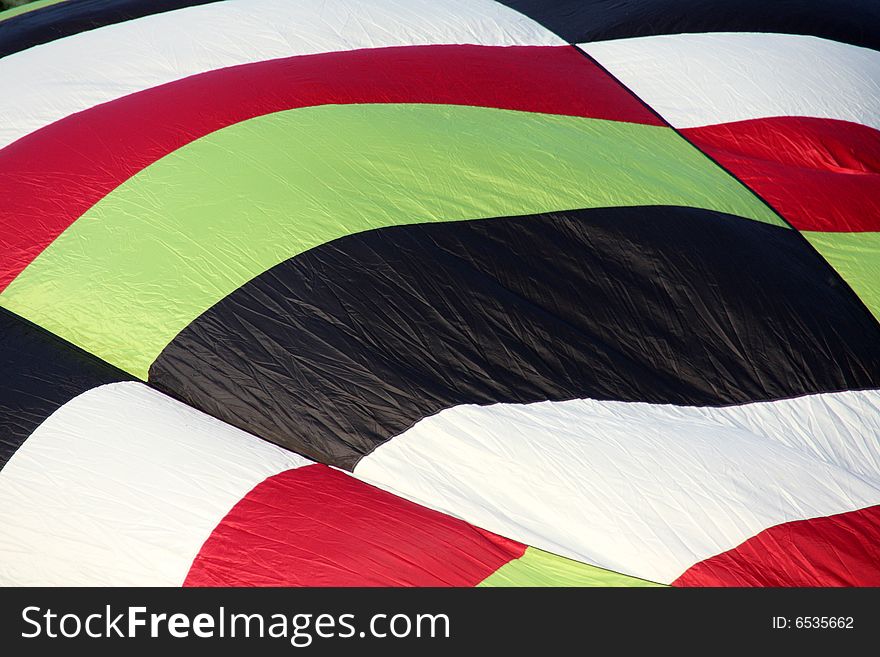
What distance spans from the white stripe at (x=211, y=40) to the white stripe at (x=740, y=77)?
276 millimetres

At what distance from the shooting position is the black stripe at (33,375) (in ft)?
5.95

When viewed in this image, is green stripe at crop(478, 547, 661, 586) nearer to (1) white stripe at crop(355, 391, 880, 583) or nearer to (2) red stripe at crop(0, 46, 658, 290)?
(1) white stripe at crop(355, 391, 880, 583)

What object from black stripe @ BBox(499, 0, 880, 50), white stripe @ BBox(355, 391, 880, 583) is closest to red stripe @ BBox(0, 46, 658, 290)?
black stripe @ BBox(499, 0, 880, 50)

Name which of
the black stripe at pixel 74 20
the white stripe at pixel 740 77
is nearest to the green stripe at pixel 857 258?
the white stripe at pixel 740 77

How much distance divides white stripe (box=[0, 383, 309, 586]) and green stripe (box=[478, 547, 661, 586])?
0.43m

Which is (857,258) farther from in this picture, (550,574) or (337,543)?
(337,543)

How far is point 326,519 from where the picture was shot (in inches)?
67.1

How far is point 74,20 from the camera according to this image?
10.2 ft

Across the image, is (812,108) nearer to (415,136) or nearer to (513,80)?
(513,80)

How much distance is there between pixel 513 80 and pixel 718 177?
622 millimetres

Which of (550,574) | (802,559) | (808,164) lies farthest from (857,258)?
(550,574)

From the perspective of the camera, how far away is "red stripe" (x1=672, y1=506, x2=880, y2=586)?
1749 mm
